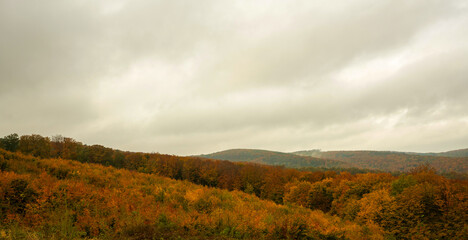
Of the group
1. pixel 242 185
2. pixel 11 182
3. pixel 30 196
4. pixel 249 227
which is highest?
pixel 11 182

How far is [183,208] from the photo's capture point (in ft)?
48.9

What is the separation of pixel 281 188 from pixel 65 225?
47461 millimetres

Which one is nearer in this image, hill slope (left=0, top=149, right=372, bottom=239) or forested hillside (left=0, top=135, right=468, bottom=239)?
hill slope (left=0, top=149, right=372, bottom=239)

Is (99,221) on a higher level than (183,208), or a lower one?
higher

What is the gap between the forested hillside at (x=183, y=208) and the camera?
29.8 ft

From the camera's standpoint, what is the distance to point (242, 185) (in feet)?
194

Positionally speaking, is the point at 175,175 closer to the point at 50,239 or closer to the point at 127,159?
the point at 127,159

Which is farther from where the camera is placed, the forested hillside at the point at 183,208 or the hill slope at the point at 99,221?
the forested hillside at the point at 183,208

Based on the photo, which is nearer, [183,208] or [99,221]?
[99,221]

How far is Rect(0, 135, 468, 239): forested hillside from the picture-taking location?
29.8 ft

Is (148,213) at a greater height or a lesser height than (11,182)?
lesser

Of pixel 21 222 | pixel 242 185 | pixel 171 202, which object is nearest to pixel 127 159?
pixel 242 185

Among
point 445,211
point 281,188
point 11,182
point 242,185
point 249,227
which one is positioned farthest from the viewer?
point 242,185

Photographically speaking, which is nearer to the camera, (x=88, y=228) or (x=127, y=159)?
(x=88, y=228)
